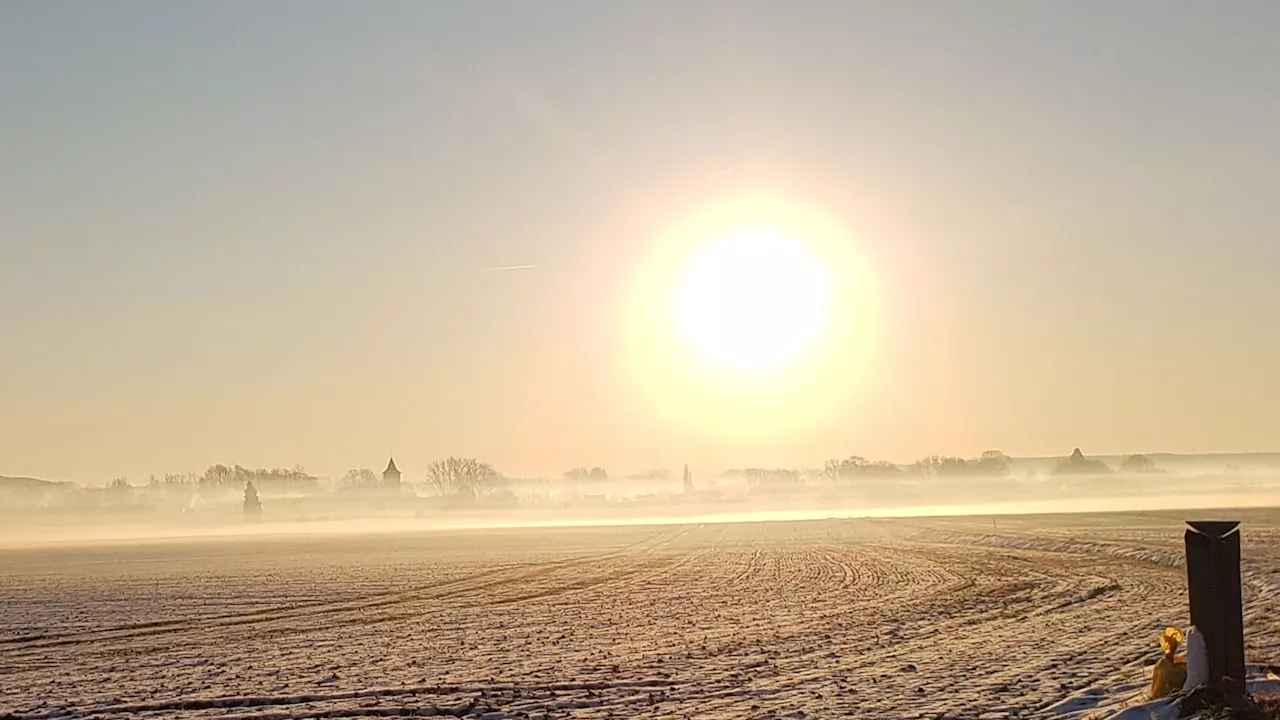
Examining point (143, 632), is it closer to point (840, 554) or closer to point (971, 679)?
point (971, 679)

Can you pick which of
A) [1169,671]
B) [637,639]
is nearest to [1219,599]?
[1169,671]

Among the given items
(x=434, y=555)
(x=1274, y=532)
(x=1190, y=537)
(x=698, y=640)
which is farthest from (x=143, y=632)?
(x=1274, y=532)

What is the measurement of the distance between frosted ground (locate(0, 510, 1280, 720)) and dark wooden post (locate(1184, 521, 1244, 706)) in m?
2.04

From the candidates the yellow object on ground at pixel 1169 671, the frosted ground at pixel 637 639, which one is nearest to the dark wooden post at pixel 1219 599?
the yellow object on ground at pixel 1169 671

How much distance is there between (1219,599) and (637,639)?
15545mm

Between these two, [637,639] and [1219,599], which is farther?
[637,639]

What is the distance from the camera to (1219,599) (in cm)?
1385

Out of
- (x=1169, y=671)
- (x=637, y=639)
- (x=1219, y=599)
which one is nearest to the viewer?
(x=1219, y=599)

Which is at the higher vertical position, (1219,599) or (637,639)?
(1219,599)

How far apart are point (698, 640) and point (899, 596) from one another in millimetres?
11485

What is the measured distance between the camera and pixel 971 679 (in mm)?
19125

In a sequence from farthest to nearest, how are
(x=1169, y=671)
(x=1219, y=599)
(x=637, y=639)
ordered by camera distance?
(x=637, y=639) → (x=1169, y=671) → (x=1219, y=599)

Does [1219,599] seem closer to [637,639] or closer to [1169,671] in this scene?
[1169,671]

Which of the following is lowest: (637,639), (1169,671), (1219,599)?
(637,639)
